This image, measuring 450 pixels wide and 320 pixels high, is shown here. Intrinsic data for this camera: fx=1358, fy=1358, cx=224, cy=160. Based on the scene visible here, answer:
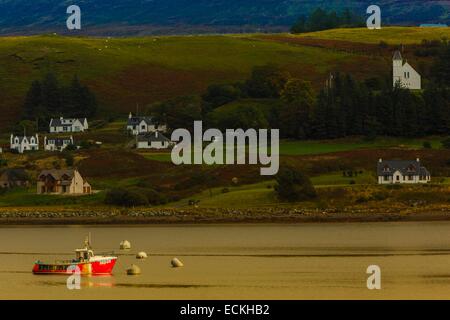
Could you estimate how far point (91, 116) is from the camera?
584ft

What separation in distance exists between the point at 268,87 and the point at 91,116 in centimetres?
2439

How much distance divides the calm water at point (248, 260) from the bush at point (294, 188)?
270 inches

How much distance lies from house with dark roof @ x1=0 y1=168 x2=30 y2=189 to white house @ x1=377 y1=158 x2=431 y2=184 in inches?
1297

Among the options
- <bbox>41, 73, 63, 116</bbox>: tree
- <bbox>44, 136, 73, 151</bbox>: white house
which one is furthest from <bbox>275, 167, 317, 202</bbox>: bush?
<bbox>41, 73, 63, 116</bbox>: tree

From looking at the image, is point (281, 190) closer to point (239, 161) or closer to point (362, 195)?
point (362, 195)

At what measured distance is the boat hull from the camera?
229ft

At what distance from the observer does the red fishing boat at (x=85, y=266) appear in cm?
6981

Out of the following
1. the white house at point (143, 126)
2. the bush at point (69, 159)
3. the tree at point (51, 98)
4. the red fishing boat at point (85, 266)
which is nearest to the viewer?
the red fishing boat at point (85, 266)

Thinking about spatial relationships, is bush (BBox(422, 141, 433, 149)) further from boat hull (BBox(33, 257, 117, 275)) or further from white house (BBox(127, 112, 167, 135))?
boat hull (BBox(33, 257, 117, 275))

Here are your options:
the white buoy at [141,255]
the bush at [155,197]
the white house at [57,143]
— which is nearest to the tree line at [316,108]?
the white house at [57,143]

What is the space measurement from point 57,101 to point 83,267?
374 ft

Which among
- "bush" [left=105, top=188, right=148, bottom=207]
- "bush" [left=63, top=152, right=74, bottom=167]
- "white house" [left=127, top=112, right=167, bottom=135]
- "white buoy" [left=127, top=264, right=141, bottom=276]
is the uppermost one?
"white house" [left=127, top=112, right=167, bottom=135]

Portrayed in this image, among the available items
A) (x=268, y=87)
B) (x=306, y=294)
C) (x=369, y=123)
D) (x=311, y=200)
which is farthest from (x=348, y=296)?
(x=268, y=87)

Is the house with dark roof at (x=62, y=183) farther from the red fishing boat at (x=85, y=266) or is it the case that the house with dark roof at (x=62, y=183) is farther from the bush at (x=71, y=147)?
the red fishing boat at (x=85, y=266)
